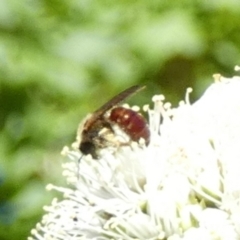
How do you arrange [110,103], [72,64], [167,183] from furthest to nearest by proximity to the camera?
[72,64]
[110,103]
[167,183]

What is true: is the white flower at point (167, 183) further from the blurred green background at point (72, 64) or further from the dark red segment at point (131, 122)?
the blurred green background at point (72, 64)

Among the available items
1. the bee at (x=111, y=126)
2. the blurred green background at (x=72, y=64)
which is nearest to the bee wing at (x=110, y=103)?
the bee at (x=111, y=126)

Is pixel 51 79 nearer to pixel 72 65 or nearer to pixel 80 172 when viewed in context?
pixel 72 65

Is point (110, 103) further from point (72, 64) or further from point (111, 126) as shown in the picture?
point (72, 64)

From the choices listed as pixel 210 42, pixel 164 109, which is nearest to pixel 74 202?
pixel 164 109

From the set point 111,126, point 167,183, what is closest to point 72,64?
point 111,126

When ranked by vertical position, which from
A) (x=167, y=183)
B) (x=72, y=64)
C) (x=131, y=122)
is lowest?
(x=167, y=183)

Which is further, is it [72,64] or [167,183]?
[72,64]
